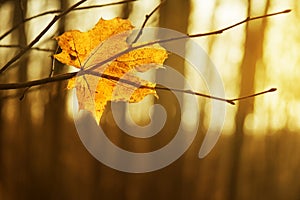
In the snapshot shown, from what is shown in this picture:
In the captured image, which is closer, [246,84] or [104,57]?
[104,57]

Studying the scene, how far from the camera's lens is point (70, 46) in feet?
2.12

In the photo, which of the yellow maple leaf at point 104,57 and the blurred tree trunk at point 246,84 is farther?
the blurred tree trunk at point 246,84

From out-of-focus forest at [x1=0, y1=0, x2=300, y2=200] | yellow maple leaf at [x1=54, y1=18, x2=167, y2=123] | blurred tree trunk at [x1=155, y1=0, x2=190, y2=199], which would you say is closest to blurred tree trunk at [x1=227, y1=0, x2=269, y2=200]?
out-of-focus forest at [x1=0, y1=0, x2=300, y2=200]

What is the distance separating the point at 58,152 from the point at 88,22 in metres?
0.35

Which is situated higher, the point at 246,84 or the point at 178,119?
the point at 246,84

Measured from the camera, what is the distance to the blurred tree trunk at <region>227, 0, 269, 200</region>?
1.21 m

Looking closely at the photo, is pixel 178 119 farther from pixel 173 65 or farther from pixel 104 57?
pixel 104 57

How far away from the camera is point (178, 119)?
1.23 m

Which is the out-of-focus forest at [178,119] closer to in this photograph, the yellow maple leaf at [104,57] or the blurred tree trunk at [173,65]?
the blurred tree trunk at [173,65]

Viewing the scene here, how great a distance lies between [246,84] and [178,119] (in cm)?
20

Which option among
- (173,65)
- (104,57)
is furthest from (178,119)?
(104,57)

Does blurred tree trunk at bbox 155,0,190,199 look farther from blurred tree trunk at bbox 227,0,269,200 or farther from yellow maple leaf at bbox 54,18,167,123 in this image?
yellow maple leaf at bbox 54,18,167,123

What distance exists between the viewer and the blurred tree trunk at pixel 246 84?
1213 mm

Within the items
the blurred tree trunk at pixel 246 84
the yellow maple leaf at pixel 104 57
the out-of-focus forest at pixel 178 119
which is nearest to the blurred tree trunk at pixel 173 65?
the out-of-focus forest at pixel 178 119
